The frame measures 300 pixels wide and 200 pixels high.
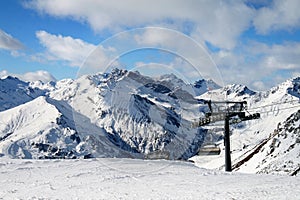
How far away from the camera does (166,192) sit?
25141 mm

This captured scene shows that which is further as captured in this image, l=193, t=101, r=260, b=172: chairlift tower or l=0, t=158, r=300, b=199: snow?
l=193, t=101, r=260, b=172: chairlift tower

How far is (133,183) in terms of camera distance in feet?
94.1

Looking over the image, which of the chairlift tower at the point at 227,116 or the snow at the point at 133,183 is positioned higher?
the chairlift tower at the point at 227,116

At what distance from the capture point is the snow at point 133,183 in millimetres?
24219

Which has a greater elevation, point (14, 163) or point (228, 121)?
point (228, 121)

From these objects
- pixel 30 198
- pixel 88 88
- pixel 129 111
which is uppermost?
pixel 88 88

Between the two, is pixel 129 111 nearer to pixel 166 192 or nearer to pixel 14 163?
pixel 166 192

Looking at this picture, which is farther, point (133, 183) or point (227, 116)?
point (227, 116)

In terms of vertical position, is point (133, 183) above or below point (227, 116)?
below

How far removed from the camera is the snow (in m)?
24.2

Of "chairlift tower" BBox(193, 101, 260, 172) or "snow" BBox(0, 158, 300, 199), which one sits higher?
"chairlift tower" BBox(193, 101, 260, 172)

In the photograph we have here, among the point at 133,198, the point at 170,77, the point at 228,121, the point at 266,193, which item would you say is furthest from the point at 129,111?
the point at 228,121

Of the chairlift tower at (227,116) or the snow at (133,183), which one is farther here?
the chairlift tower at (227,116)

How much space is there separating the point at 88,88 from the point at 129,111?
2.99 m
